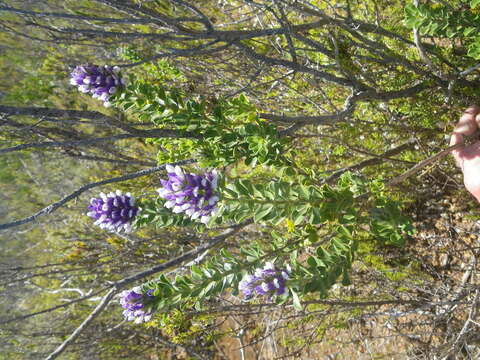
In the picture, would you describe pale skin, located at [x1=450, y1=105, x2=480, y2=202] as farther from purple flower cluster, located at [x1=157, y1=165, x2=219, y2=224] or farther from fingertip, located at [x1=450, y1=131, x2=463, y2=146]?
purple flower cluster, located at [x1=157, y1=165, x2=219, y2=224]

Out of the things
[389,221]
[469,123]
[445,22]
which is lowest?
[389,221]

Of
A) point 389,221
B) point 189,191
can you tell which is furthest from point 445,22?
point 189,191

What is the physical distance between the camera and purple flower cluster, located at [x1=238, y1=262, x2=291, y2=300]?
5.98 feet

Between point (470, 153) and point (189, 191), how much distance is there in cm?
177

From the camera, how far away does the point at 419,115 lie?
3.20 metres

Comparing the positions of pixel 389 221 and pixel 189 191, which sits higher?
pixel 389 221

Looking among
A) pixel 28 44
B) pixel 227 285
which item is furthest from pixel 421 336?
pixel 28 44

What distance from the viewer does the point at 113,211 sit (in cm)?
201

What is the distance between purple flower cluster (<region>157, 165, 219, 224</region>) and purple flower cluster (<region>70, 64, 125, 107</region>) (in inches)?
22.9

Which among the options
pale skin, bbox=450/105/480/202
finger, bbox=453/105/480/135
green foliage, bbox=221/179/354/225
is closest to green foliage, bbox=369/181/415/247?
green foliage, bbox=221/179/354/225

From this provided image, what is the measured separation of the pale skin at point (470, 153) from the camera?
232 centimetres

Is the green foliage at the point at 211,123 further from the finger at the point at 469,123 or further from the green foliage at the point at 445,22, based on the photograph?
the finger at the point at 469,123

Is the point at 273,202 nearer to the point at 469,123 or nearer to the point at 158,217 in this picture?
the point at 158,217

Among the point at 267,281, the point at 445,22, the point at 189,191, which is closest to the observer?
the point at 189,191
